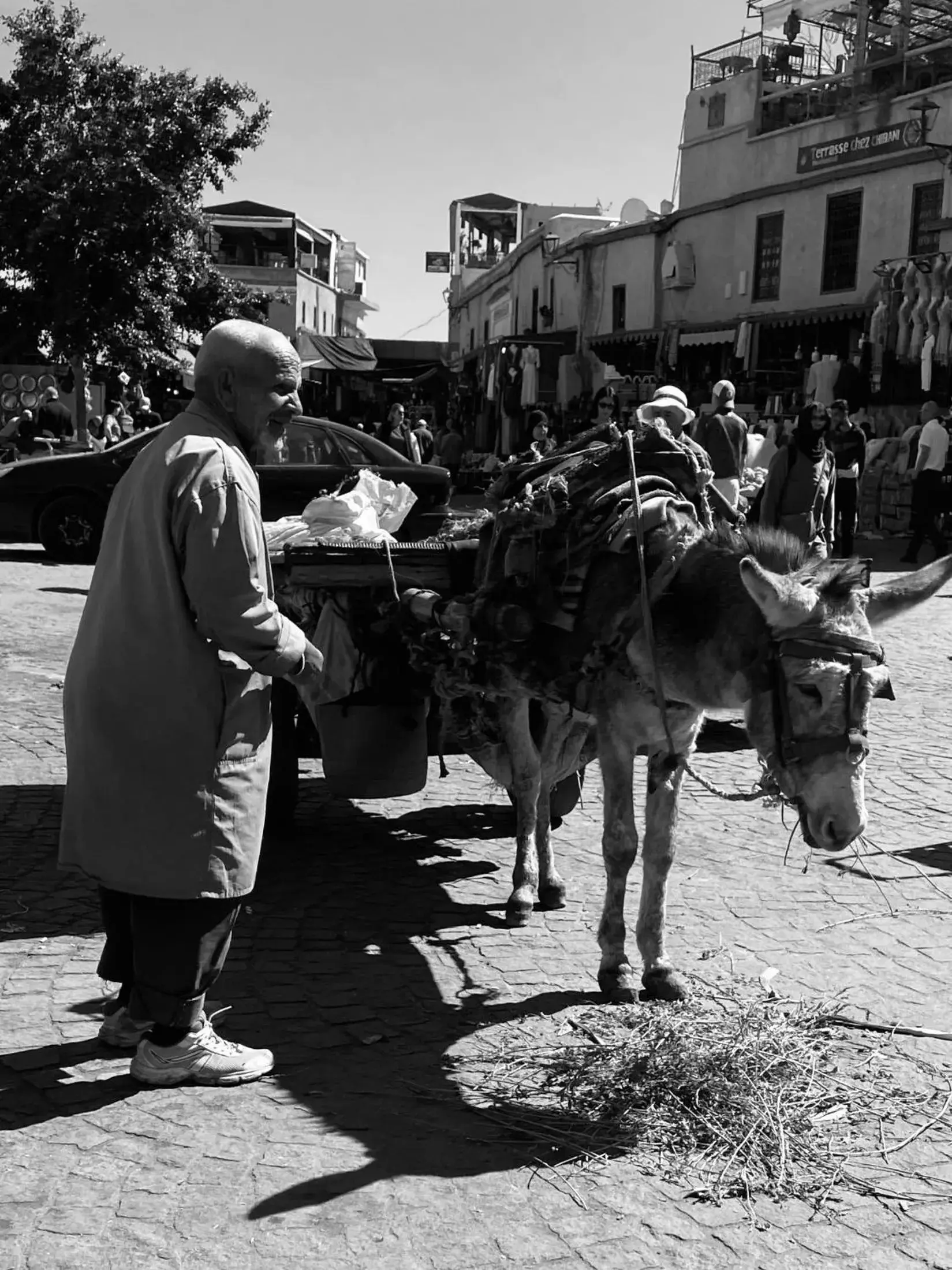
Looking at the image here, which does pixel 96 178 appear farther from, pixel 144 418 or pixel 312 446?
pixel 312 446

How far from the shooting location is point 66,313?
64.8ft

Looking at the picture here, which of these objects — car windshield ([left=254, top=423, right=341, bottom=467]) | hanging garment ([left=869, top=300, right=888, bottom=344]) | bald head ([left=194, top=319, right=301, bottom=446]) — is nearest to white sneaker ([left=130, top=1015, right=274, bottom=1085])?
bald head ([left=194, top=319, right=301, bottom=446])

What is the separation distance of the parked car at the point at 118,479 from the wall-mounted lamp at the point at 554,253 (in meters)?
21.2

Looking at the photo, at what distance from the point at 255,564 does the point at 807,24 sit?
28.9 m

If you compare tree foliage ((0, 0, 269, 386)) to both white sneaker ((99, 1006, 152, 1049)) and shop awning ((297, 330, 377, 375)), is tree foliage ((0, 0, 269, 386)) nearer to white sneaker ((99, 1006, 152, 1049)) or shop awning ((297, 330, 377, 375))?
shop awning ((297, 330, 377, 375))

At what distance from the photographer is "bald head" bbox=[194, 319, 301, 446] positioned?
3195 mm

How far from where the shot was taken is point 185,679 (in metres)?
Result: 3.09

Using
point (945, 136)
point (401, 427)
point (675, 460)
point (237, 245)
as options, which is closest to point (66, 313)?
point (401, 427)

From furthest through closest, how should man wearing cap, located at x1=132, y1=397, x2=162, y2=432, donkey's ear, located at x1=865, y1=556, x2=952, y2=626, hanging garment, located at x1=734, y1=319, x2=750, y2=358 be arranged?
hanging garment, located at x1=734, y1=319, x2=750, y2=358, man wearing cap, located at x1=132, y1=397, x2=162, y2=432, donkey's ear, located at x1=865, y1=556, x2=952, y2=626

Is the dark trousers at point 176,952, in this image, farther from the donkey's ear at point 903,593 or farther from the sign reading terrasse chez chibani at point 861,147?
the sign reading terrasse chez chibani at point 861,147

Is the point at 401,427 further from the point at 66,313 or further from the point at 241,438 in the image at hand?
the point at 241,438

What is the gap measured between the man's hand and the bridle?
1.22m

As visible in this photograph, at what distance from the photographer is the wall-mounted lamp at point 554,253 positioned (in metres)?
33.5

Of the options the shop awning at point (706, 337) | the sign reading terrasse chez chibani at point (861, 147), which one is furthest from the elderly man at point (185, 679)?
the shop awning at point (706, 337)
